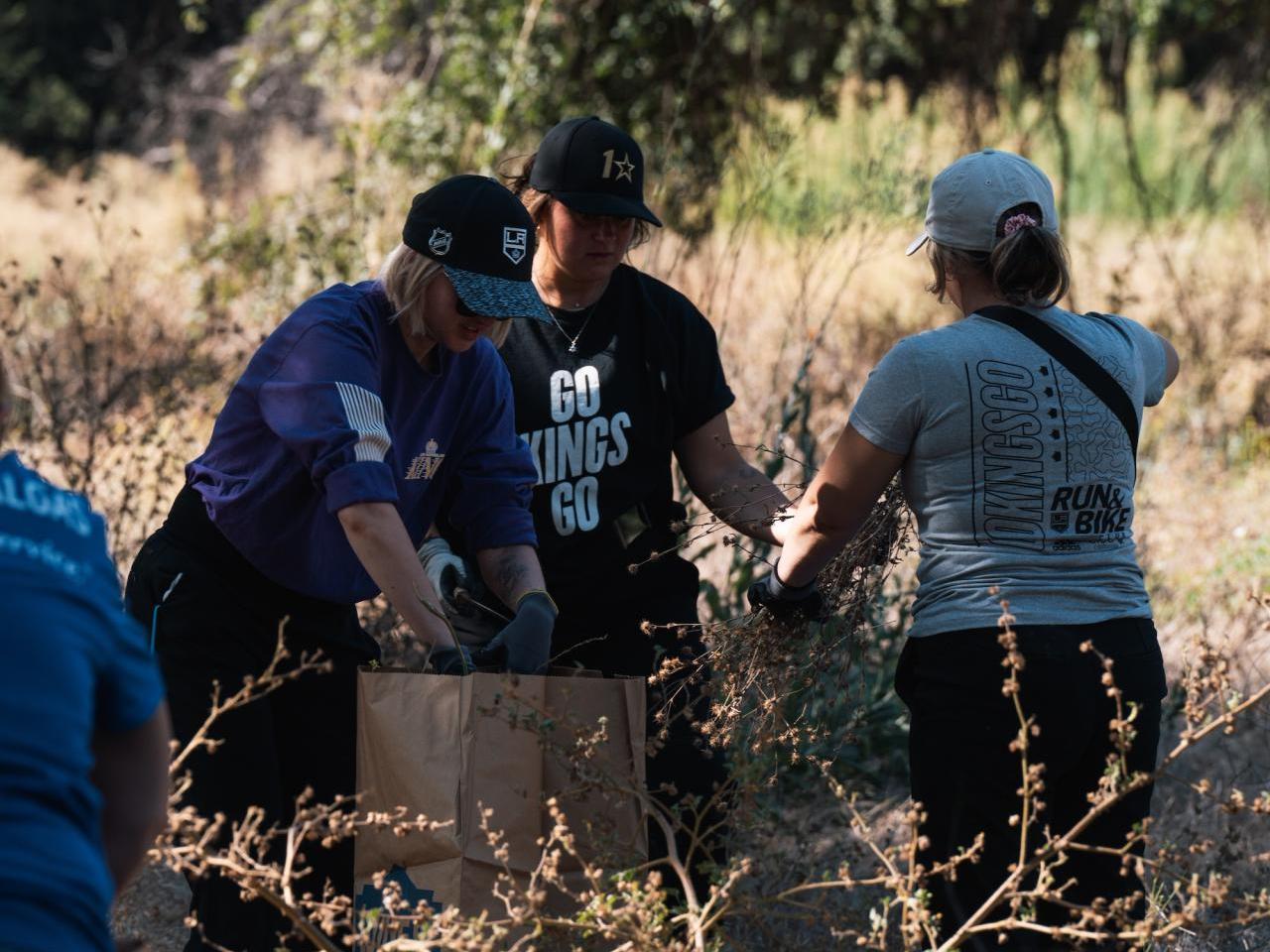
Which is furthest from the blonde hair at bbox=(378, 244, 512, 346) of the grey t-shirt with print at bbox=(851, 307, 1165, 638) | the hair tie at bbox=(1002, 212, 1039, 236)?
the hair tie at bbox=(1002, 212, 1039, 236)

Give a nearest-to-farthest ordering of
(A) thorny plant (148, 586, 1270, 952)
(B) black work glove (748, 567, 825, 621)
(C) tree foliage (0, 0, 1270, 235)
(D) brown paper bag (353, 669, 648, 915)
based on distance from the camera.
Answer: (A) thorny plant (148, 586, 1270, 952)
(D) brown paper bag (353, 669, 648, 915)
(B) black work glove (748, 567, 825, 621)
(C) tree foliage (0, 0, 1270, 235)

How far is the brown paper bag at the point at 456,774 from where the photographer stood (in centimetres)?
249

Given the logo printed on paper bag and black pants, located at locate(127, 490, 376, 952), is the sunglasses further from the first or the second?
black pants, located at locate(127, 490, 376, 952)

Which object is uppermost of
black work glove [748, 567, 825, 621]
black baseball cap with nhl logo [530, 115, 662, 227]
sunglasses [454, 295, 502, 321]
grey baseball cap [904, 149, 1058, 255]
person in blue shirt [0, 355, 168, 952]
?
black baseball cap with nhl logo [530, 115, 662, 227]

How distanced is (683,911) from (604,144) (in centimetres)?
165

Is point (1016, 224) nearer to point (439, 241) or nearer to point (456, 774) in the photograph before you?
point (439, 241)

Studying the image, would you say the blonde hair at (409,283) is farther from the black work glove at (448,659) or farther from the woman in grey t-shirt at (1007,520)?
the woman in grey t-shirt at (1007,520)

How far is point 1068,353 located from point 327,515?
4.22 feet

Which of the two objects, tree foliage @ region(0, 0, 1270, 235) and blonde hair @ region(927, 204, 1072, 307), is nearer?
blonde hair @ region(927, 204, 1072, 307)

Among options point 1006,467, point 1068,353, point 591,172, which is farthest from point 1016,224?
point 591,172

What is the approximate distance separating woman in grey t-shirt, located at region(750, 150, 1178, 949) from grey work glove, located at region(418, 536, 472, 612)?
2.88 feet

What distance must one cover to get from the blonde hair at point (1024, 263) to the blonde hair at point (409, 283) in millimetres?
846

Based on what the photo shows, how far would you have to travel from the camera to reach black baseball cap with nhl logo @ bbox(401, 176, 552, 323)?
2744mm

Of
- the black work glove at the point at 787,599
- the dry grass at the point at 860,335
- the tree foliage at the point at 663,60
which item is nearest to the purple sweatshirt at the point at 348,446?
the black work glove at the point at 787,599
